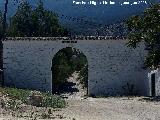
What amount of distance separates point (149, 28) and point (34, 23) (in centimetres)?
2396

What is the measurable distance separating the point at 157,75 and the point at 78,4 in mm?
40250

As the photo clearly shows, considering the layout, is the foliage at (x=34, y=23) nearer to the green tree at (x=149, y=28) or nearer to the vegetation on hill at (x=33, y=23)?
the vegetation on hill at (x=33, y=23)

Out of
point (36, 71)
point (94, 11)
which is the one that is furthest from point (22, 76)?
point (94, 11)

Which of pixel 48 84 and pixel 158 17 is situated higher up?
pixel 158 17

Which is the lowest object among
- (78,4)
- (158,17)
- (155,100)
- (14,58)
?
(155,100)

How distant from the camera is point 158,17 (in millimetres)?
24891

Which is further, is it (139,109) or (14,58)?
(14,58)

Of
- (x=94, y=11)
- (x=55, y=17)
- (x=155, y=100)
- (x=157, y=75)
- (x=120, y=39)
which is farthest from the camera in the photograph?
(x=94, y=11)

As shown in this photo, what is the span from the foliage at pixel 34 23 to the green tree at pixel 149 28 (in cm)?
2177

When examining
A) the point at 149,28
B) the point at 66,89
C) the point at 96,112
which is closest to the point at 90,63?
the point at 149,28

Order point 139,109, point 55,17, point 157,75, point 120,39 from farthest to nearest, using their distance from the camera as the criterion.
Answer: point 55,17 < point 120,39 < point 157,75 < point 139,109

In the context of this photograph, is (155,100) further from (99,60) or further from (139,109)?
(99,60)

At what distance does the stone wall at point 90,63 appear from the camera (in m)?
29.8

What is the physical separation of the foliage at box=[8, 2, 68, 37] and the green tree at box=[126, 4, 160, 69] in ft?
71.4
